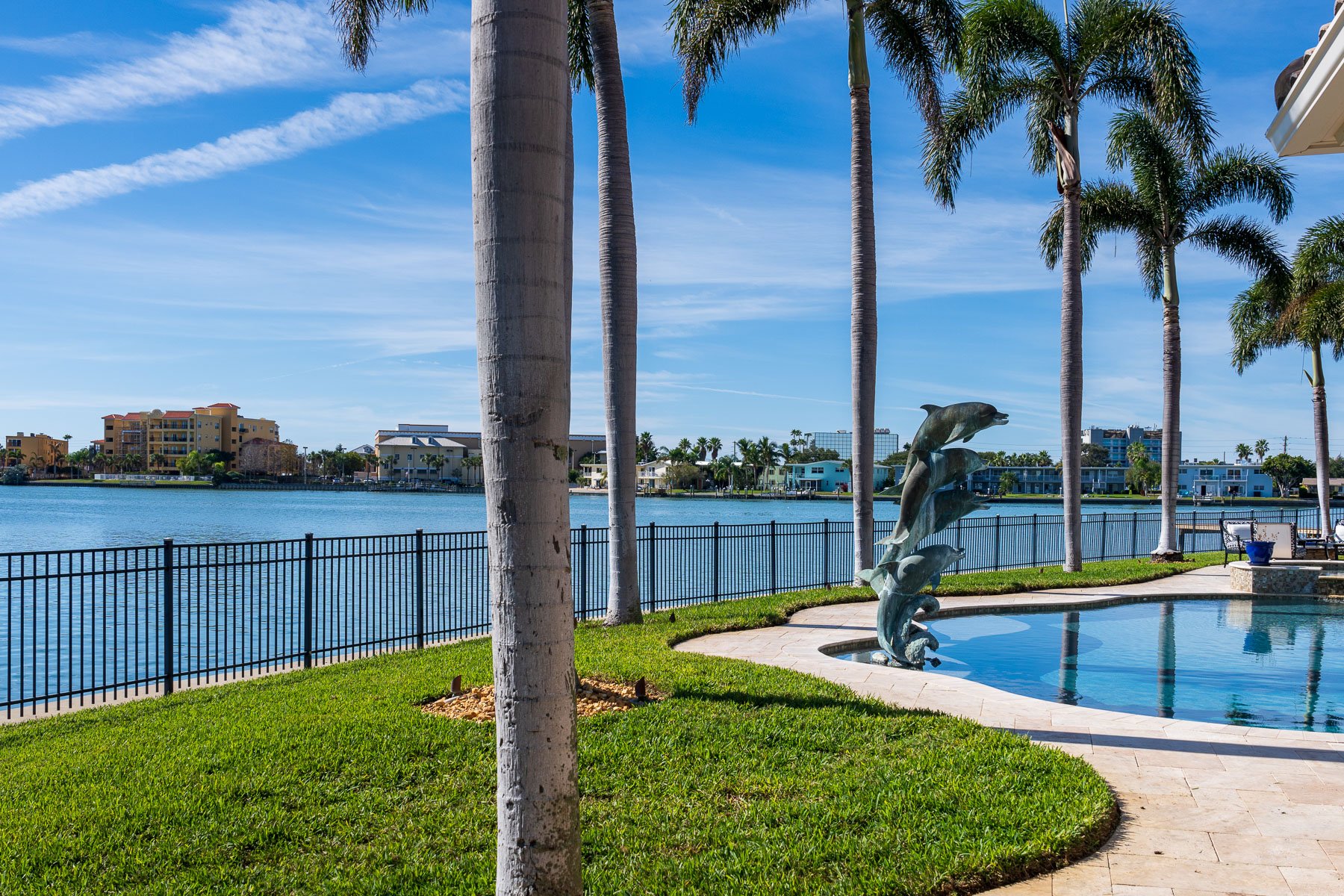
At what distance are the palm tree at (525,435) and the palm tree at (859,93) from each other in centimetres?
1261

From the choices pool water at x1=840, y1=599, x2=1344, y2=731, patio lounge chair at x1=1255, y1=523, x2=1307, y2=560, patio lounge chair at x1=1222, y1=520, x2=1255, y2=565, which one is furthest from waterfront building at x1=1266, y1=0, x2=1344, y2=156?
patio lounge chair at x1=1222, y1=520, x2=1255, y2=565

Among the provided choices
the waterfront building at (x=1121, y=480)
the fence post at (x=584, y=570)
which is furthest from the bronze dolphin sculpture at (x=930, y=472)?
the waterfront building at (x=1121, y=480)

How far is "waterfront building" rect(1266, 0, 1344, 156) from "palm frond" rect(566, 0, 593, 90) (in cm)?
816

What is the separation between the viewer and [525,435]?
335 cm

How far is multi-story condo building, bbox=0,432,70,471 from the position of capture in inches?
6033

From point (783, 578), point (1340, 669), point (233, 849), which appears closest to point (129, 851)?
point (233, 849)

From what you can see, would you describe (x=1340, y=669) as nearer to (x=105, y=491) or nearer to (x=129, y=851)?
(x=129, y=851)

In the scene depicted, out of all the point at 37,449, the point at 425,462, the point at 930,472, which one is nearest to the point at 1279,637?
the point at 930,472

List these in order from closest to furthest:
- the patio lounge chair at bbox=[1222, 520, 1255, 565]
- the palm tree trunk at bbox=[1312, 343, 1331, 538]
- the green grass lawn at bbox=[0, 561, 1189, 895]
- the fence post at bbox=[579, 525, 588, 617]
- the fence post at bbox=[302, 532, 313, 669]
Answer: the green grass lawn at bbox=[0, 561, 1189, 895] → the fence post at bbox=[302, 532, 313, 669] → the fence post at bbox=[579, 525, 588, 617] → the patio lounge chair at bbox=[1222, 520, 1255, 565] → the palm tree trunk at bbox=[1312, 343, 1331, 538]

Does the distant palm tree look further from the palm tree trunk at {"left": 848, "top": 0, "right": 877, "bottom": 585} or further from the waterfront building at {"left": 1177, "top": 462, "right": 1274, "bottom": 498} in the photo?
the palm tree trunk at {"left": 848, "top": 0, "right": 877, "bottom": 585}

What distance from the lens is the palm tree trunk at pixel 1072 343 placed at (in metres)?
20.3

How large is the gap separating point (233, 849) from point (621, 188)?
9.43 m

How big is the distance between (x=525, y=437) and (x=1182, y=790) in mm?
5101

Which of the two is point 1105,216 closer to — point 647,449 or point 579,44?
point 579,44
